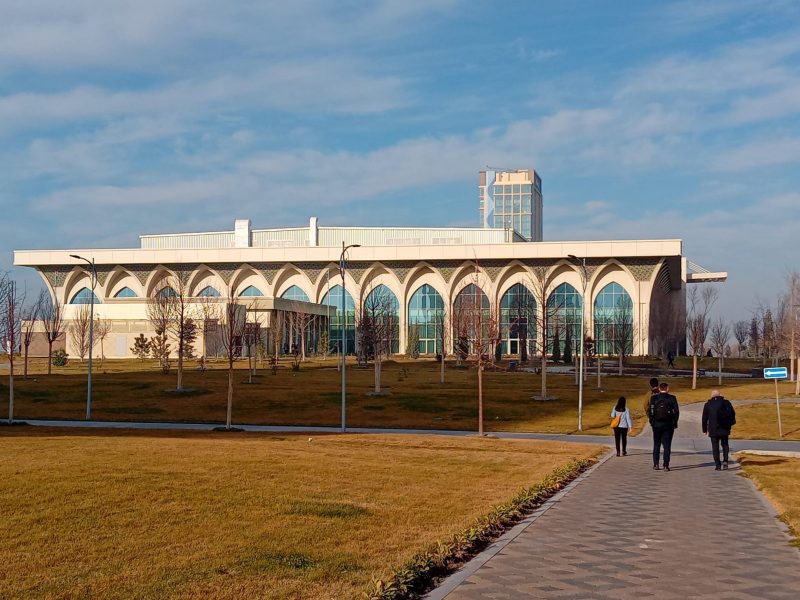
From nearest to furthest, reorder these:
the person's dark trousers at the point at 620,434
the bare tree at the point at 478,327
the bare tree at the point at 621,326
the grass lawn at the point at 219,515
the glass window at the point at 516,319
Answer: the grass lawn at the point at 219,515 < the person's dark trousers at the point at 620,434 < the bare tree at the point at 478,327 < the bare tree at the point at 621,326 < the glass window at the point at 516,319

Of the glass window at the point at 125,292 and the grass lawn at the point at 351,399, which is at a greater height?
the glass window at the point at 125,292

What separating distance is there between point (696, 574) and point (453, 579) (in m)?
2.28

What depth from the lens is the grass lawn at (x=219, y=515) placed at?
7934 mm

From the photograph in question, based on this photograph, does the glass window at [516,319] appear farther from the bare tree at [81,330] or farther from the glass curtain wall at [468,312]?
the bare tree at [81,330]

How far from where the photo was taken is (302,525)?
1060 centimetres

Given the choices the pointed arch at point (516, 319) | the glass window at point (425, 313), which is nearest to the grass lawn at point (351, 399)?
the pointed arch at point (516, 319)

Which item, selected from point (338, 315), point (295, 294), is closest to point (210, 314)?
point (338, 315)

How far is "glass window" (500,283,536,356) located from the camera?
89000 mm

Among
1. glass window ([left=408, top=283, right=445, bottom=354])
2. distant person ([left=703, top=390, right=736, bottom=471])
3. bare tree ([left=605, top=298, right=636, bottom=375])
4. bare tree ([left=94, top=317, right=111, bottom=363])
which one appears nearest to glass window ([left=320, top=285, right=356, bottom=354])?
glass window ([left=408, top=283, right=445, bottom=354])

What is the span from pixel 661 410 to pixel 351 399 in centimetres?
2433

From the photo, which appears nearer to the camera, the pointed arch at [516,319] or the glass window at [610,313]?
the glass window at [610,313]

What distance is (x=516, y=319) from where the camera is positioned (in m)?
89.7

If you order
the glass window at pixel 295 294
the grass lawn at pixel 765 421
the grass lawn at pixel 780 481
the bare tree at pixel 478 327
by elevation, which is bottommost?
the grass lawn at pixel 765 421

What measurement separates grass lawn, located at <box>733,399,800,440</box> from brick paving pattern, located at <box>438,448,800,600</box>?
54.9 feet
